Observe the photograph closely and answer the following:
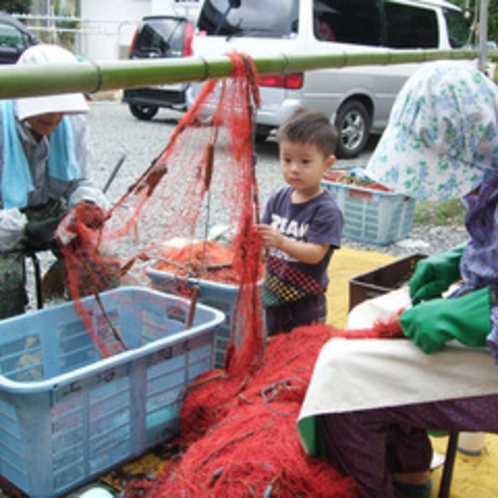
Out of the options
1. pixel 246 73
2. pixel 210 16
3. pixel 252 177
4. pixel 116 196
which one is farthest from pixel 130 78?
pixel 210 16

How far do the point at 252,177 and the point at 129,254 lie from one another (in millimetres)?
767

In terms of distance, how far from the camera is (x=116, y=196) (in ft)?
18.4

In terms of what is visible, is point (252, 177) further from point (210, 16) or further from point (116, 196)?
point (210, 16)

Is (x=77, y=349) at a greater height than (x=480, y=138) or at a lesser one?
lesser

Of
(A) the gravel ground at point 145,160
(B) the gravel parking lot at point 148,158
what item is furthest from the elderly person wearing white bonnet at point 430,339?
(B) the gravel parking lot at point 148,158

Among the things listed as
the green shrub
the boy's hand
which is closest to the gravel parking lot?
the green shrub

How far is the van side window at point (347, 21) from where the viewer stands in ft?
23.9

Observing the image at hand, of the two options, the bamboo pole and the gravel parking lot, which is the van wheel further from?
the bamboo pole

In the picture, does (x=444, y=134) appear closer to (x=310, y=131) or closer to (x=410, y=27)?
(x=310, y=131)

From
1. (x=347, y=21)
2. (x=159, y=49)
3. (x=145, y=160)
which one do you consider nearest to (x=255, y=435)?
(x=145, y=160)

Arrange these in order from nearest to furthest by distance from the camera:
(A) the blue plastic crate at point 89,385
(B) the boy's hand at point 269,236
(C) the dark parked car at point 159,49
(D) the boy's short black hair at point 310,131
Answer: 1. (A) the blue plastic crate at point 89,385
2. (B) the boy's hand at point 269,236
3. (D) the boy's short black hair at point 310,131
4. (C) the dark parked car at point 159,49

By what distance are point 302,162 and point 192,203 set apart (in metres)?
0.49

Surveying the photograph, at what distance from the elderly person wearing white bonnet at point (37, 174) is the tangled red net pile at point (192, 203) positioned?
7.0 inches

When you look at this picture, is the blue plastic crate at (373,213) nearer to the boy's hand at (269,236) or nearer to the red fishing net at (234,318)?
the red fishing net at (234,318)
